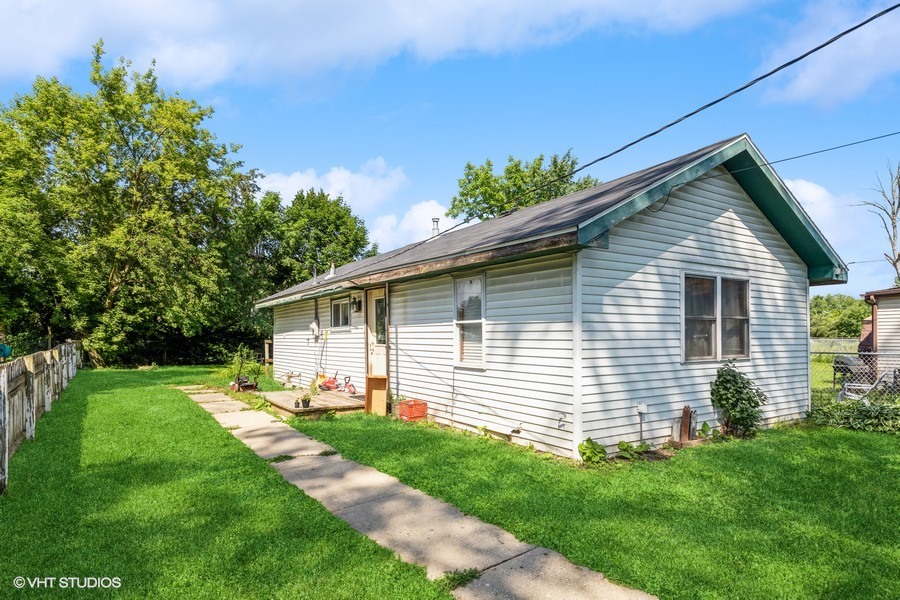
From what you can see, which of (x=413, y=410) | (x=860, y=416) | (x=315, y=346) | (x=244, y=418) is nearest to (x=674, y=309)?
(x=860, y=416)

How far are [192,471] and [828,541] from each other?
595cm

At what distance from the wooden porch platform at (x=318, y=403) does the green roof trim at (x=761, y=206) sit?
6.08 m

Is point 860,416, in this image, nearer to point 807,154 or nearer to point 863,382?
point 807,154

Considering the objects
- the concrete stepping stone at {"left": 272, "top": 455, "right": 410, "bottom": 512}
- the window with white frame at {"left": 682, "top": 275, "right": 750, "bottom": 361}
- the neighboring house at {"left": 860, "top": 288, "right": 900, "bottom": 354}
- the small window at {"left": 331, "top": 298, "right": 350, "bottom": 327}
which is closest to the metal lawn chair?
the window with white frame at {"left": 682, "top": 275, "right": 750, "bottom": 361}

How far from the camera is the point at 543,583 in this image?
10.2 ft

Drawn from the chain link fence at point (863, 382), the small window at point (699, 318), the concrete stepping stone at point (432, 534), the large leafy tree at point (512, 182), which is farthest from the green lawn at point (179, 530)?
the large leafy tree at point (512, 182)

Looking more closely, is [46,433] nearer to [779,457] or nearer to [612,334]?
[612,334]

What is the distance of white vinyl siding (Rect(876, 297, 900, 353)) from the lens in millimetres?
15102

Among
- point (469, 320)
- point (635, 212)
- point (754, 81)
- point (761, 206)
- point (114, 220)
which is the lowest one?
point (469, 320)

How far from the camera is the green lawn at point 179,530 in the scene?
3064 mm

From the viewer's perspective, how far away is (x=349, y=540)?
3682 mm

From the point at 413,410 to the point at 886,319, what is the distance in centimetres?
1583

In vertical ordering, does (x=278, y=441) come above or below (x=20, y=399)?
below

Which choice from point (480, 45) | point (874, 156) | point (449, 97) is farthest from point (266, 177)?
point (874, 156)
